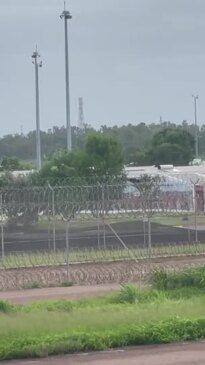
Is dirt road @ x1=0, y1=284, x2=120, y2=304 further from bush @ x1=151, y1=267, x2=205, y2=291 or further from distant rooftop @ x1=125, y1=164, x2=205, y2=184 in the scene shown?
distant rooftop @ x1=125, y1=164, x2=205, y2=184

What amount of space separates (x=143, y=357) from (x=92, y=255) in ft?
44.4

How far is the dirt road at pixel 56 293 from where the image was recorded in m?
17.7

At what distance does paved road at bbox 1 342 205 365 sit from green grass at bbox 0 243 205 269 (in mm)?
11650

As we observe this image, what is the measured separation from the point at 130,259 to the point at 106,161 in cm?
2595

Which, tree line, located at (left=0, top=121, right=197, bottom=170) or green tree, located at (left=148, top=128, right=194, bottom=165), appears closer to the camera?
tree line, located at (left=0, top=121, right=197, bottom=170)

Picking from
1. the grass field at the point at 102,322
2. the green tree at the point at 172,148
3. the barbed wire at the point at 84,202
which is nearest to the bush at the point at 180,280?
the grass field at the point at 102,322

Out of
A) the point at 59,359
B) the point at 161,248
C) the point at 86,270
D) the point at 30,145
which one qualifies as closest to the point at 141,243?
the point at 161,248

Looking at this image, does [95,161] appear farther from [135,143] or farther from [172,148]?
[135,143]

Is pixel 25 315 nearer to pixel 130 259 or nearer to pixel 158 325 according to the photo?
pixel 158 325

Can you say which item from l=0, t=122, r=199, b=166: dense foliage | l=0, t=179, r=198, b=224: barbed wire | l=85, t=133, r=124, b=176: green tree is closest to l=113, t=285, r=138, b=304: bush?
l=0, t=179, r=198, b=224: barbed wire

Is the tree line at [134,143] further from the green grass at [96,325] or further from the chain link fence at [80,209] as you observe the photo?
the green grass at [96,325]

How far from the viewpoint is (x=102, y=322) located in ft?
41.9

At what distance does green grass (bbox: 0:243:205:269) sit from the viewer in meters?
23.4

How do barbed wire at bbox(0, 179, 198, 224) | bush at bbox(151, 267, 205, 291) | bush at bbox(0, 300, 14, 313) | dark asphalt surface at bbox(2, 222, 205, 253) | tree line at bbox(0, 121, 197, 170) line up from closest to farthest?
bush at bbox(0, 300, 14, 313) < bush at bbox(151, 267, 205, 291) < barbed wire at bbox(0, 179, 198, 224) < dark asphalt surface at bbox(2, 222, 205, 253) < tree line at bbox(0, 121, 197, 170)
